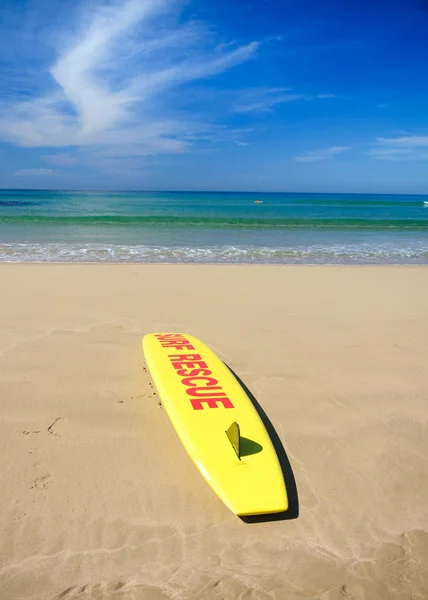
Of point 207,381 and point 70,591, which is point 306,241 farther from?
point 70,591

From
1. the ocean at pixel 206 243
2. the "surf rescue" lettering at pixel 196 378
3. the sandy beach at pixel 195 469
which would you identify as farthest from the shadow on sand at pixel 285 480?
the ocean at pixel 206 243

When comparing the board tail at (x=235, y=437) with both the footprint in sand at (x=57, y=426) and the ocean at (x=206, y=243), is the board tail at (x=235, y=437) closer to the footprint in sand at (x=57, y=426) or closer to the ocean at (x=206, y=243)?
the footprint in sand at (x=57, y=426)

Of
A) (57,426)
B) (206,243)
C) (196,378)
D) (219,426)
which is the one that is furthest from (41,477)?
(206,243)

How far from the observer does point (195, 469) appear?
2896mm

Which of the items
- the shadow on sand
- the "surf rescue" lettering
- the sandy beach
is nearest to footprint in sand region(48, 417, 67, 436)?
the sandy beach

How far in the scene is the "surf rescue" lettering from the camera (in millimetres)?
3486

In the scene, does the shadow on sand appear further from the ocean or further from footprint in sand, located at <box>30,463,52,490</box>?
the ocean

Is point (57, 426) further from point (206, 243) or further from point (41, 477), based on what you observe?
point (206, 243)

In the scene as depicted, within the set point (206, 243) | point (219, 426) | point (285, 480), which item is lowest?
point (285, 480)

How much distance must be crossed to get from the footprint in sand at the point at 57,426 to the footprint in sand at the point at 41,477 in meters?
0.37

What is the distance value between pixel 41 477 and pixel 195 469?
3.23 feet

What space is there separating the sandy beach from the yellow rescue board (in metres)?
0.13

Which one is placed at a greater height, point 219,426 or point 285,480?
point 219,426

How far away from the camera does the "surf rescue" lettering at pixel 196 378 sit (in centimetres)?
349
